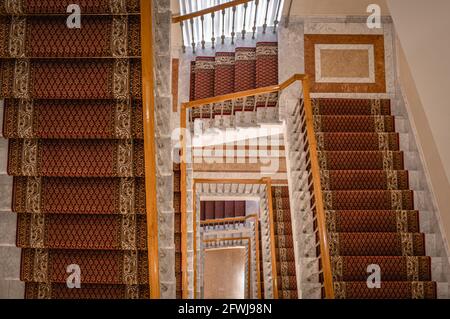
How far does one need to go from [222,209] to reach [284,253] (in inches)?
146

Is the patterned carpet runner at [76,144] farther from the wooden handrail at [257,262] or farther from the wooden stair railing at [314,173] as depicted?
the wooden handrail at [257,262]

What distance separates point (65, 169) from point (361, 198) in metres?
3.08

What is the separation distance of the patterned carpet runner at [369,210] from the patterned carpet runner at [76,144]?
212cm

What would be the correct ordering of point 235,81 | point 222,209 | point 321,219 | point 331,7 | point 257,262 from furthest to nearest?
1. point 222,209
2. point 257,262
3. point 235,81
4. point 331,7
5. point 321,219

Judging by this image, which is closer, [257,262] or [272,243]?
[272,243]

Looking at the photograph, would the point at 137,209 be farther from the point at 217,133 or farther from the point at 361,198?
the point at 217,133

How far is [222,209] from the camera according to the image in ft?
37.5

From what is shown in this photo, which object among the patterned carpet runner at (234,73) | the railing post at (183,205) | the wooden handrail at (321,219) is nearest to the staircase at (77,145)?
the wooden handrail at (321,219)

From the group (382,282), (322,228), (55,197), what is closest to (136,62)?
(55,197)

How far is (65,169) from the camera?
3199mm

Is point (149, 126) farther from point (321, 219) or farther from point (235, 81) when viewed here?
point (235, 81)

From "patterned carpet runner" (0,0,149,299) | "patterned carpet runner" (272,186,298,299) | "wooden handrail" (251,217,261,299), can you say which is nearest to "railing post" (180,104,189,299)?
"patterned carpet runner" (272,186,298,299)

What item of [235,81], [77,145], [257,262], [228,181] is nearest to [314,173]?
[77,145]

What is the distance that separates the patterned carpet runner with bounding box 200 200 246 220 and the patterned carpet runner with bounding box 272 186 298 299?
9.74 feet
